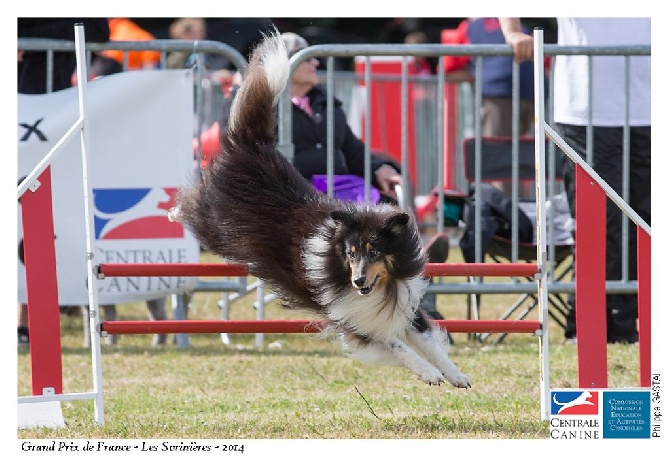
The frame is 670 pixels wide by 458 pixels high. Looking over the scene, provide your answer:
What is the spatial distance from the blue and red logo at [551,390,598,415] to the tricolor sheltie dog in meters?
0.52

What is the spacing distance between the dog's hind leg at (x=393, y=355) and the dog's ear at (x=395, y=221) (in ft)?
1.73

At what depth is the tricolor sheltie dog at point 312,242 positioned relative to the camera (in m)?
4.89

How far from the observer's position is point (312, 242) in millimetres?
4953

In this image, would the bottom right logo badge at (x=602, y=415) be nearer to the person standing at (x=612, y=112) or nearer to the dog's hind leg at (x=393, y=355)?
the dog's hind leg at (x=393, y=355)

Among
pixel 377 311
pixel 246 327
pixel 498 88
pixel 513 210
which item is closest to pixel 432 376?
pixel 377 311

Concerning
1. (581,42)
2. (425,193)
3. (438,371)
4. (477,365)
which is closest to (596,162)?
(581,42)

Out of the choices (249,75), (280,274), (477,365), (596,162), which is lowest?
(477,365)

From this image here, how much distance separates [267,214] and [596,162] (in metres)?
2.90

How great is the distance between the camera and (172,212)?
5.95 metres

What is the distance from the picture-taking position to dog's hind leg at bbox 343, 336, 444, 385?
4898 millimetres

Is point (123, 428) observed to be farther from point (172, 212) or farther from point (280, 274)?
point (172, 212)
